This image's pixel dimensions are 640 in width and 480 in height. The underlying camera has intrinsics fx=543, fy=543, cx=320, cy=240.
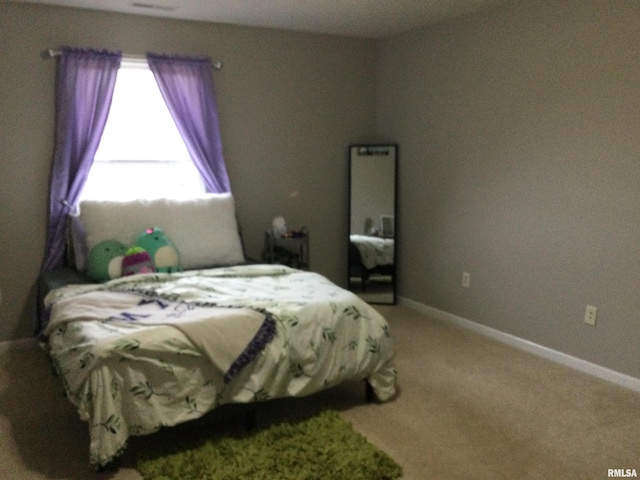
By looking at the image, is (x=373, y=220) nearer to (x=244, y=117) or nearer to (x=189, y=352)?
(x=244, y=117)

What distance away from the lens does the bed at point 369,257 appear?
182 inches

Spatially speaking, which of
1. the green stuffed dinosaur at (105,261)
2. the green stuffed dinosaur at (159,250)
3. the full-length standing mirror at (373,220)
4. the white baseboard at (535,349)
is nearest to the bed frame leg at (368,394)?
the white baseboard at (535,349)

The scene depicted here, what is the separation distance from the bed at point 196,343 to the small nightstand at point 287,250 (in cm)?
91

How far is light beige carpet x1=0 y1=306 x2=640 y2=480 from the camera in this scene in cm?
228

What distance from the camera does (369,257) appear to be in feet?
15.3

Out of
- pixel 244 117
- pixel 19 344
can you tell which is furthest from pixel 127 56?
pixel 19 344

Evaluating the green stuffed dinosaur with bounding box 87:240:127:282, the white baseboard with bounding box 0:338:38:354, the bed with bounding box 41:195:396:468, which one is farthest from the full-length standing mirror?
the white baseboard with bounding box 0:338:38:354

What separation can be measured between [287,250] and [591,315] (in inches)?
89.3

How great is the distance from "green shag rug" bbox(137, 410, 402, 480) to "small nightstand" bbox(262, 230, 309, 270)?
1898mm

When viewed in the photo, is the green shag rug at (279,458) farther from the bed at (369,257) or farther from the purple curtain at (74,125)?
the bed at (369,257)

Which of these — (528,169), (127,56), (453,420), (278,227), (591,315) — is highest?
(127,56)

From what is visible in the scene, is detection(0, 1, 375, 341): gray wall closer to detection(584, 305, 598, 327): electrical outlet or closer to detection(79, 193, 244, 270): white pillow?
detection(79, 193, 244, 270): white pillow

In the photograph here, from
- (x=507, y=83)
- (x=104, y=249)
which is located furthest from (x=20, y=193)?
(x=507, y=83)

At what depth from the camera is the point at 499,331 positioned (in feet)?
12.4
